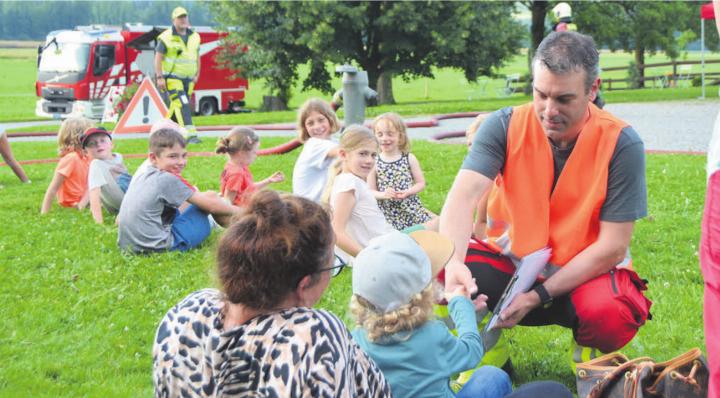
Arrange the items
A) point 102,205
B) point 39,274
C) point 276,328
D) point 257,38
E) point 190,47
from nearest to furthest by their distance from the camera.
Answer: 1. point 276,328
2. point 39,274
3. point 102,205
4. point 190,47
5. point 257,38

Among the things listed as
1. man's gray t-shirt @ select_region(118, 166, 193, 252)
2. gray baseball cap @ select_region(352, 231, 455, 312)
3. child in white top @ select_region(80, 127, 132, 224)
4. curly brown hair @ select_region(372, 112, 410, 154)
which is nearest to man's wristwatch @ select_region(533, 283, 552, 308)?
gray baseball cap @ select_region(352, 231, 455, 312)

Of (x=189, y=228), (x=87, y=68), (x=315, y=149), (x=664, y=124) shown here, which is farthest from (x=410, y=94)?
(x=189, y=228)

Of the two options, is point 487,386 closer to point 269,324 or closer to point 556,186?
point 556,186

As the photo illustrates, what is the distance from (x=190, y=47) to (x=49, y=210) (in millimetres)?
6096

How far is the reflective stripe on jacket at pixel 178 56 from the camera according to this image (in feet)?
45.7

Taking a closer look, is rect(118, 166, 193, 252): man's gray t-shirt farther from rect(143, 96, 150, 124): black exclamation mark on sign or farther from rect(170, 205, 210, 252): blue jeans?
rect(143, 96, 150, 124): black exclamation mark on sign

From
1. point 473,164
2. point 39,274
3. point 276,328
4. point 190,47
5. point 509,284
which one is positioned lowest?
point 39,274

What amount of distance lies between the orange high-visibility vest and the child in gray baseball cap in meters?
0.83

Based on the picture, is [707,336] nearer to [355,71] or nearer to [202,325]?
[202,325]

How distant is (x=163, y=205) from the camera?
257 inches

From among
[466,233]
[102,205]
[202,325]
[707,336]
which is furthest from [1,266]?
[707,336]

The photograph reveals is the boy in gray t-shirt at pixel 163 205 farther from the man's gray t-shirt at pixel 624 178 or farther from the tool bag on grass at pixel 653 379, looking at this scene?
the tool bag on grass at pixel 653 379

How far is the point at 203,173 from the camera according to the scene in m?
10.6

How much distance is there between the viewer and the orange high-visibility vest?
3518mm
